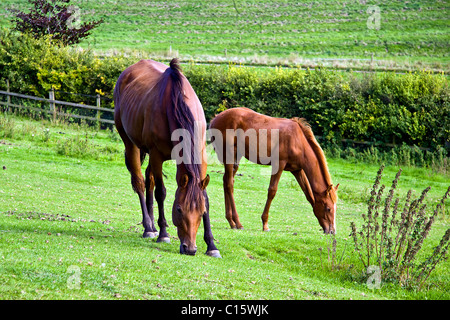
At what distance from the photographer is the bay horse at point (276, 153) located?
36.4 ft

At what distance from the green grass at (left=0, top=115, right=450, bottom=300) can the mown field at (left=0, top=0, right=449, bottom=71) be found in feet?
92.8

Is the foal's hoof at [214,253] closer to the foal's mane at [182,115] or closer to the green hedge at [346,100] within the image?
the foal's mane at [182,115]

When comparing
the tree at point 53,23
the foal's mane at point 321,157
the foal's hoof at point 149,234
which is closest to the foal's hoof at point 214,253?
the foal's hoof at point 149,234

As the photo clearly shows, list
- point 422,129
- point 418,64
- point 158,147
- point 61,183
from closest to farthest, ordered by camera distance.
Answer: point 158,147, point 61,183, point 422,129, point 418,64

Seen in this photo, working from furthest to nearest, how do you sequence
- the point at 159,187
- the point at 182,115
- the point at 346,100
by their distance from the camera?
the point at 346,100
the point at 159,187
the point at 182,115

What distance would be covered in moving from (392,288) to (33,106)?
82.0 feet

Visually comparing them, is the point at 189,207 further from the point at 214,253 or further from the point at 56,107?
the point at 56,107

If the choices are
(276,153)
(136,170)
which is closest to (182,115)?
(136,170)

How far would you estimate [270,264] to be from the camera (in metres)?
8.39

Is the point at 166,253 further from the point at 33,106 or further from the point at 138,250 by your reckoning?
the point at 33,106

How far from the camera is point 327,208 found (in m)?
11.0

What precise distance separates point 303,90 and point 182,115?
18451 millimetres
